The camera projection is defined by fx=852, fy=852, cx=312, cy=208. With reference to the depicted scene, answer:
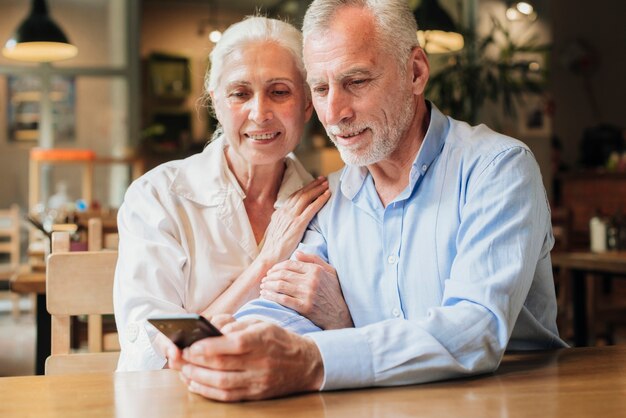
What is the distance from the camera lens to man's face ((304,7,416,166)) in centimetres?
172

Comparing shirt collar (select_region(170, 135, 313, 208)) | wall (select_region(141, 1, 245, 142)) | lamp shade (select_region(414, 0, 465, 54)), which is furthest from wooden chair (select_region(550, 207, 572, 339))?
wall (select_region(141, 1, 245, 142))

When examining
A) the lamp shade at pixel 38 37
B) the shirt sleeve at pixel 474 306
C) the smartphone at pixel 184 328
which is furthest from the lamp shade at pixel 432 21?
the smartphone at pixel 184 328

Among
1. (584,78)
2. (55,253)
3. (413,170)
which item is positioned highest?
(584,78)

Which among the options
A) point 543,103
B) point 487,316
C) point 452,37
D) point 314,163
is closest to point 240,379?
point 487,316

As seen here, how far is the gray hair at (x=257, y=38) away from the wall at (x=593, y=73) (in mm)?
9393

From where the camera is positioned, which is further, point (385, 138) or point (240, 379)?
point (385, 138)

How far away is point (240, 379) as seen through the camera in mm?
1231

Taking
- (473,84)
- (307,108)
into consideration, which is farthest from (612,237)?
(307,108)

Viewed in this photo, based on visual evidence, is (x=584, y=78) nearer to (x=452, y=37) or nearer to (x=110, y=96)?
(x=452, y=37)

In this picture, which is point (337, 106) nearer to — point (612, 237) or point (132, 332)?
point (132, 332)

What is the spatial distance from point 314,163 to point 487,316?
9069mm

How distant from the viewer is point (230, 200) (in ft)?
6.89

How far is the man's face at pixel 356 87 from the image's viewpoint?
1716 mm

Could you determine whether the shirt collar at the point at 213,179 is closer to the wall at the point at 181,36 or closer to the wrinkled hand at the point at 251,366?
the wrinkled hand at the point at 251,366
